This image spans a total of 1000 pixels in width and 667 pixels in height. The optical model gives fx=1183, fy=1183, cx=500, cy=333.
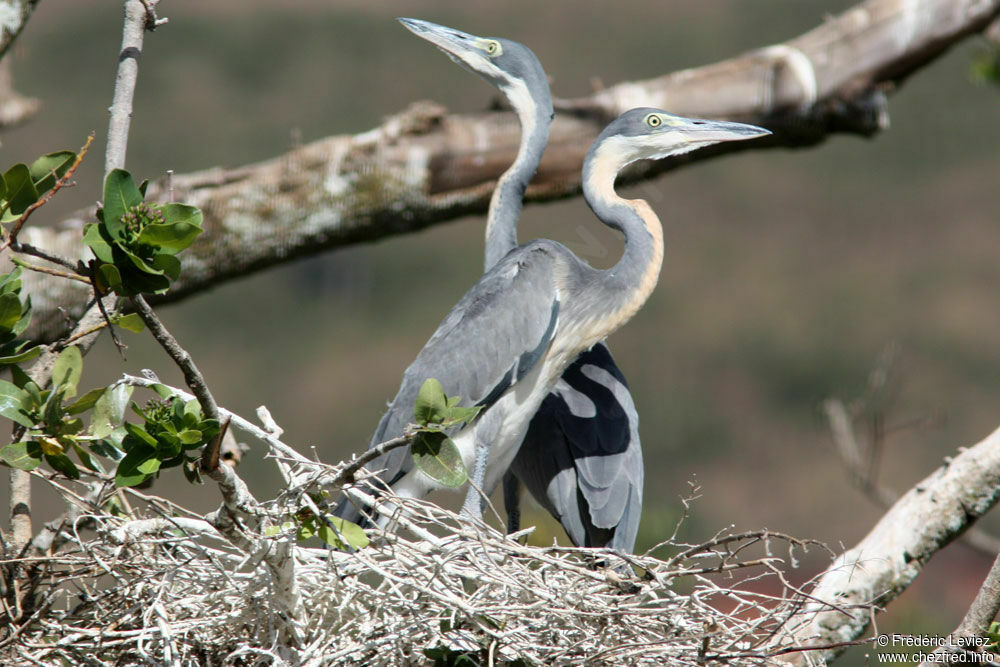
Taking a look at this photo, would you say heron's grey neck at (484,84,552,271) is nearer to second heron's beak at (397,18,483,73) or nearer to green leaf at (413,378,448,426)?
second heron's beak at (397,18,483,73)

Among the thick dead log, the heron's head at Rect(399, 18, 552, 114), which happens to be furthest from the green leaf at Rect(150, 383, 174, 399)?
the heron's head at Rect(399, 18, 552, 114)

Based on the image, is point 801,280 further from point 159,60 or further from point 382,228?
point 382,228

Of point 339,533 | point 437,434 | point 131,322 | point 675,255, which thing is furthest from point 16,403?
point 675,255

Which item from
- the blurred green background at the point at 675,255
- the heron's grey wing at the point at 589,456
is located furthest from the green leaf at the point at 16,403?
the blurred green background at the point at 675,255

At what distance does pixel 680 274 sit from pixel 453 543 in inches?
244

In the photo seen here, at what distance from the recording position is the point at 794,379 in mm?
7180

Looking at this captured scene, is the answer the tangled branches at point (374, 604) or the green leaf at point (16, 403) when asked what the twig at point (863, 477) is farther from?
the green leaf at point (16, 403)

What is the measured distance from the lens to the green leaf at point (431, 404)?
1.25m

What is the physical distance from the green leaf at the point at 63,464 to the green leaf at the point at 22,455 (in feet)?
0.05

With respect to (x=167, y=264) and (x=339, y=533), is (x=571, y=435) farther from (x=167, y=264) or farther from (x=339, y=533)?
(x=167, y=264)

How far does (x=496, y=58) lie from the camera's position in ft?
8.34

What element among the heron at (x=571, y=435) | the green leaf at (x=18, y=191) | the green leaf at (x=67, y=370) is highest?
the heron at (x=571, y=435)

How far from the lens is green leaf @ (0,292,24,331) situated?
4.60ft

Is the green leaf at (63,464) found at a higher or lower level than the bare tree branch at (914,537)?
lower
